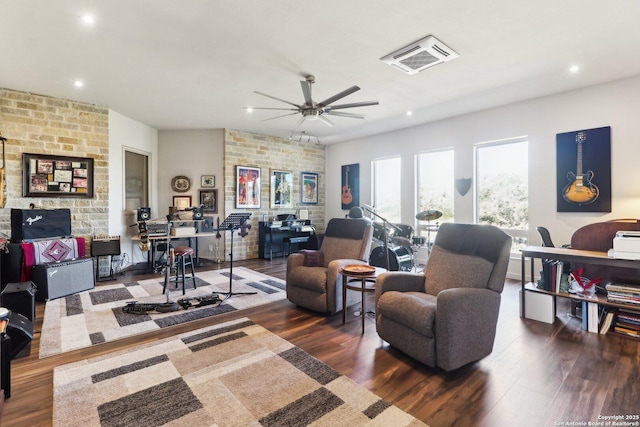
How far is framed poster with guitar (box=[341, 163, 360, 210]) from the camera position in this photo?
299 inches

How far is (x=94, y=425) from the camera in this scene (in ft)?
5.40

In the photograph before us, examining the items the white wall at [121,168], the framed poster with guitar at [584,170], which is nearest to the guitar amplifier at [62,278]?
the white wall at [121,168]

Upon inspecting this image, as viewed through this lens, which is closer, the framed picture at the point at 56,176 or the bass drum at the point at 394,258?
the framed picture at the point at 56,176

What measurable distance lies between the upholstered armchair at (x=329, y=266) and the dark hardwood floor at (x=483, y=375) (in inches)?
10.4

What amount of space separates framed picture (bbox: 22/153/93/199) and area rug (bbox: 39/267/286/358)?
1.74 m

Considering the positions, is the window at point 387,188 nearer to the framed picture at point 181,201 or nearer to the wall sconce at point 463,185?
the wall sconce at point 463,185

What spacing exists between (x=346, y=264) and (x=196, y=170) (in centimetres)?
478

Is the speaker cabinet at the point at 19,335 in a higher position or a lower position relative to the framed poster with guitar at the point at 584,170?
lower

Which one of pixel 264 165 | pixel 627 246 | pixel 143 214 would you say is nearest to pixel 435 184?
pixel 627 246

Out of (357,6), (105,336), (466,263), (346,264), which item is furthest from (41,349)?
(357,6)

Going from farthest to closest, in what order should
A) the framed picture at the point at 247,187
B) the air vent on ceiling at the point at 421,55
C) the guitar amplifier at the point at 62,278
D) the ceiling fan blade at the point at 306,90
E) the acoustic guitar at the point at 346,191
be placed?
the acoustic guitar at the point at 346,191, the framed picture at the point at 247,187, the guitar amplifier at the point at 62,278, the ceiling fan blade at the point at 306,90, the air vent on ceiling at the point at 421,55

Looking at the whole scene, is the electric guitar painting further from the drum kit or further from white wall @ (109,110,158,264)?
white wall @ (109,110,158,264)

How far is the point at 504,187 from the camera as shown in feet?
16.7

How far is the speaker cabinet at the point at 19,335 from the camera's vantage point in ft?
7.78
